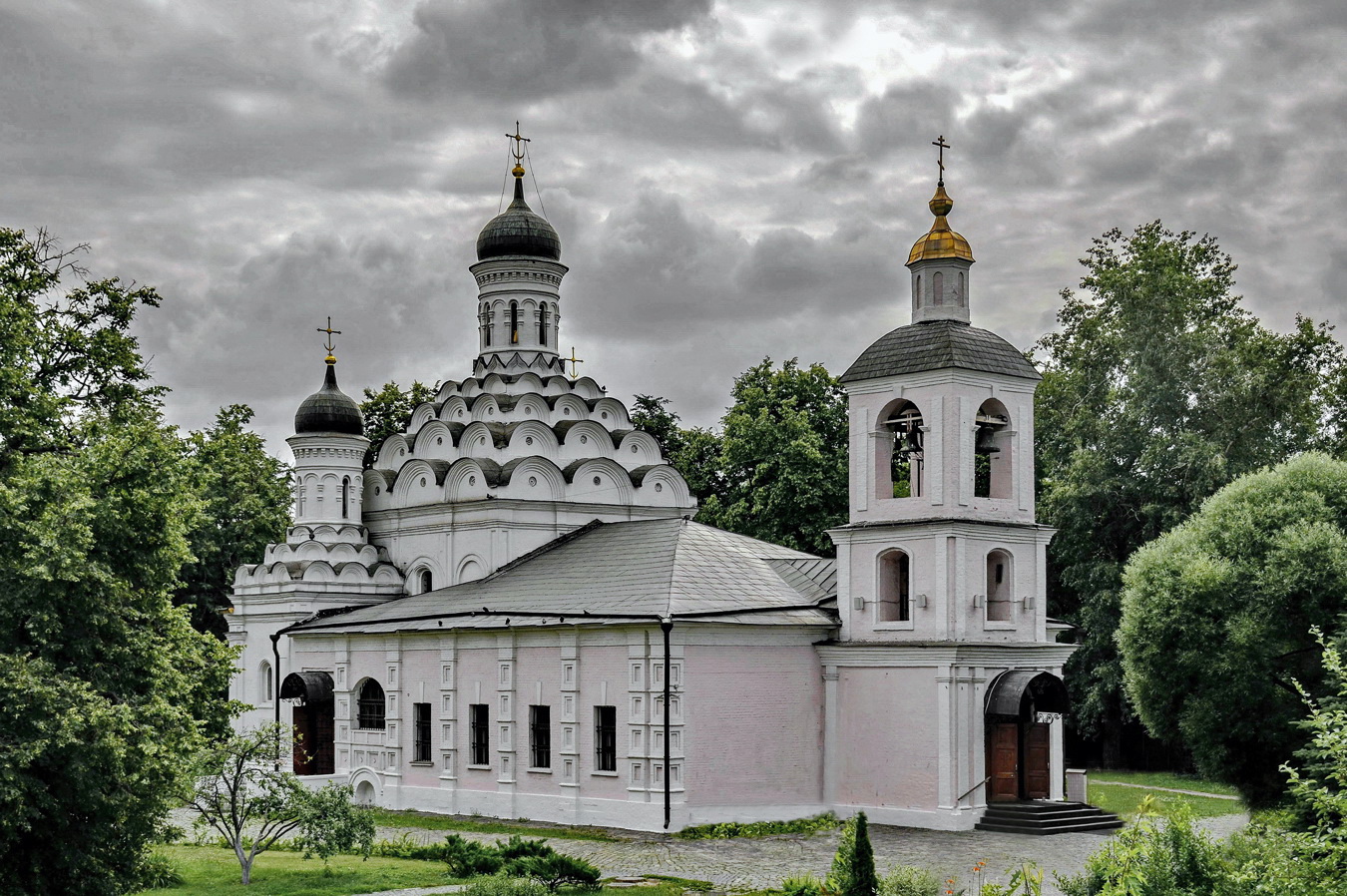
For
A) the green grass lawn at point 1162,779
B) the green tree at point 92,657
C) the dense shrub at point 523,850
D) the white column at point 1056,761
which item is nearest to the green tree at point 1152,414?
the green grass lawn at point 1162,779

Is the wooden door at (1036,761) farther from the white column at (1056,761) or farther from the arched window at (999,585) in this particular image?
the arched window at (999,585)

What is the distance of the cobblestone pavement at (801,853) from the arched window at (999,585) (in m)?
3.61

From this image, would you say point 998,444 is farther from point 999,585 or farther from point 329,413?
point 329,413

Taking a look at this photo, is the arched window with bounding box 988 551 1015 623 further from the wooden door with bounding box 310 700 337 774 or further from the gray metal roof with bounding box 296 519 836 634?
the wooden door with bounding box 310 700 337 774

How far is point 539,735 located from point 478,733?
1.72 metres

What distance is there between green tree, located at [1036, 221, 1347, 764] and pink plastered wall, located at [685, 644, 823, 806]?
37.2ft

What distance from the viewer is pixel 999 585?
26047 millimetres

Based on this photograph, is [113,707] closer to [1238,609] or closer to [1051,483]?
[1238,609]

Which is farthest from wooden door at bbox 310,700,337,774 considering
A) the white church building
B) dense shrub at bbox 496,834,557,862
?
dense shrub at bbox 496,834,557,862

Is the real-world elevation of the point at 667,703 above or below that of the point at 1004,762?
above

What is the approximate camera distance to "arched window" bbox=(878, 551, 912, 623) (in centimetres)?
2591

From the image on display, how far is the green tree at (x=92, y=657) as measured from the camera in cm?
1490

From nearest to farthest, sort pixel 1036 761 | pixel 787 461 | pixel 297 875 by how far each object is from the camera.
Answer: pixel 297 875
pixel 1036 761
pixel 787 461

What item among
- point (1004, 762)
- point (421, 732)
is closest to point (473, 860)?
point (1004, 762)
